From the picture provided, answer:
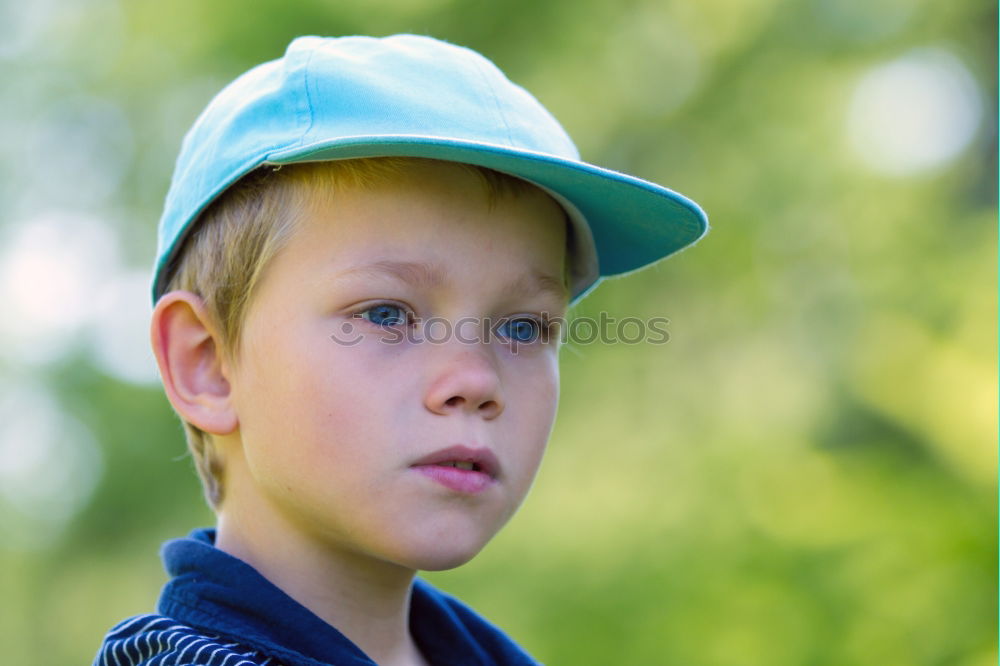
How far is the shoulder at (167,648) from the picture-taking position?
1141 mm

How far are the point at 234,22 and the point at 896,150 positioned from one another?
120 inches

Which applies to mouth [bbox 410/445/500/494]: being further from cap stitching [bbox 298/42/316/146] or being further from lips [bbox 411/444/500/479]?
cap stitching [bbox 298/42/316/146]

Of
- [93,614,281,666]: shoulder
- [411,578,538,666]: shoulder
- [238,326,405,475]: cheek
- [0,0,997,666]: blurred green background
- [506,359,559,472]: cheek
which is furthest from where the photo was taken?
[0,0,997,666]: blurred green background

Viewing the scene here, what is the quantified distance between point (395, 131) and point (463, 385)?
299 mm

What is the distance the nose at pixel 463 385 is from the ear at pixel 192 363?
11.6 inches

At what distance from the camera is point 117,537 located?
226 inches

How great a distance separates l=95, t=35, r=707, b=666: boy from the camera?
125 centimetres

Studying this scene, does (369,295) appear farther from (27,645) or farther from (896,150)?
(27,645)

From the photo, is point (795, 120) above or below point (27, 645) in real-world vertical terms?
above

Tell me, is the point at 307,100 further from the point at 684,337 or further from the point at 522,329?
the point at 684,337

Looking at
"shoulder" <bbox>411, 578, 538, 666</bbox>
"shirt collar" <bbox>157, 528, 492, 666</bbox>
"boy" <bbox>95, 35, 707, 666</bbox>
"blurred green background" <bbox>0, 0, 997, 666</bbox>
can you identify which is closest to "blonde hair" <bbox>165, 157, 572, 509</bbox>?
"boy" <bbox>95, 35, 707, 666</bbox>

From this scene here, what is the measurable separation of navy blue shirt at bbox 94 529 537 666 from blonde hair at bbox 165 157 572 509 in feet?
0.88

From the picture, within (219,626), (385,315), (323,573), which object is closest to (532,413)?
(385,315)

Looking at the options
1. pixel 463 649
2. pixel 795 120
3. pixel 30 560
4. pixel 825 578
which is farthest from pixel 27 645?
pixel 463 649
